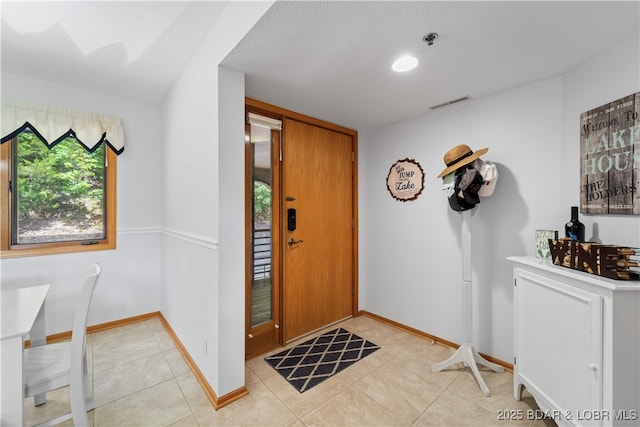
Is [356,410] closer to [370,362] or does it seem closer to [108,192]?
[370,362]

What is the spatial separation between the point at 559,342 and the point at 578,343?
0.12 m

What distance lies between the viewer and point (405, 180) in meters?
2.73

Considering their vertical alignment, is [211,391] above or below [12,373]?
below

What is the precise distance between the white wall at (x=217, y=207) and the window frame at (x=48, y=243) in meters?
1.36

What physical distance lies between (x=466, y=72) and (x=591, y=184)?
1055 mm

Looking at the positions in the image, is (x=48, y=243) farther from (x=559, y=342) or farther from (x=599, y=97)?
(x=599, y=97)

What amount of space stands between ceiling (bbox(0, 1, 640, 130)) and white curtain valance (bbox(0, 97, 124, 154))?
0.99 ft

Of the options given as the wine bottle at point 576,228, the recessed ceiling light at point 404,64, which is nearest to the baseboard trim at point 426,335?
the wine bottle at point 576,228

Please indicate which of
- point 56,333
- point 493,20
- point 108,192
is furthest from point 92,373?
point 493,20

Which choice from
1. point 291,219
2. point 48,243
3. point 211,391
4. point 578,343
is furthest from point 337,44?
point 48,243

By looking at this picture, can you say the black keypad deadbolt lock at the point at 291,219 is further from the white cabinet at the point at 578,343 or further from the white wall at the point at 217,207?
the white cabinet at the point at 578,343

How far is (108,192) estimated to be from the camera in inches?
110

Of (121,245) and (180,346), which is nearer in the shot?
(180,346)

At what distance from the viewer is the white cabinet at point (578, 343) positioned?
3.70 ft
